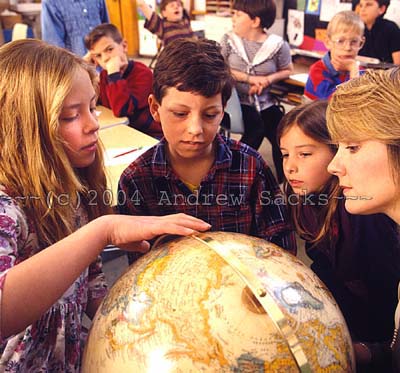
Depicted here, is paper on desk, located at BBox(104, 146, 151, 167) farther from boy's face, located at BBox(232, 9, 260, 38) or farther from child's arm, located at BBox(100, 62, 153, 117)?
boy's face, located at BBox(232, 9, 260, 38)

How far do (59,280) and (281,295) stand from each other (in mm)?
435

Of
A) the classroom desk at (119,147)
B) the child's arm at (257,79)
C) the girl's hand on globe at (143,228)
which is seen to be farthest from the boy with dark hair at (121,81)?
the girl's hand on globe at (143,228)

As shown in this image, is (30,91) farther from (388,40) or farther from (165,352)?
(388,40)

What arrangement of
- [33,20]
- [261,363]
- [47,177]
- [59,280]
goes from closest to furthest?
[261,363] < [59,280] < [47,177] < [33,20]

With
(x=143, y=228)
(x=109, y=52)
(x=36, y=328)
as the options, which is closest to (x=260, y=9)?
(x=109, y=52)

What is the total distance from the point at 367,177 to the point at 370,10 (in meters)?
3.32

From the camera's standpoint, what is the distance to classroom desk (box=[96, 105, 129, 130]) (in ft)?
8.98

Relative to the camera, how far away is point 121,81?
290 cm

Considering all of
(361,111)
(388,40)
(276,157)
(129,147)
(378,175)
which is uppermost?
(361,111)

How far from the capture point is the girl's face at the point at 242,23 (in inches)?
133

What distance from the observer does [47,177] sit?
3.60 ft

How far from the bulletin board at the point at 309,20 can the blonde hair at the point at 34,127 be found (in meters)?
3.98

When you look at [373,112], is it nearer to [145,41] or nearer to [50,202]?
[50,202]

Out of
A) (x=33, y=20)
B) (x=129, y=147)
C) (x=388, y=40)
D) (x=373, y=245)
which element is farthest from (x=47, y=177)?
(x=33, y=20)
